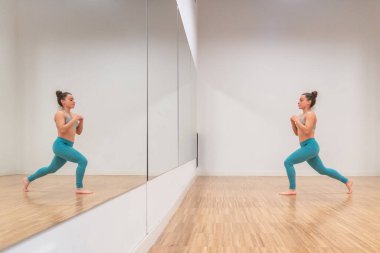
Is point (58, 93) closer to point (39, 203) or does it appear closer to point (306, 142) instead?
point (39, 203)

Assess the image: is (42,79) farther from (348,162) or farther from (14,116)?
(348,162)

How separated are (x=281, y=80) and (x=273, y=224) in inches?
219

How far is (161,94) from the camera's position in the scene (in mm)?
3025

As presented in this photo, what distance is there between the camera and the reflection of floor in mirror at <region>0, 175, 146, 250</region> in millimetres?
864

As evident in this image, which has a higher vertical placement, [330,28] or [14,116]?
[330,28]

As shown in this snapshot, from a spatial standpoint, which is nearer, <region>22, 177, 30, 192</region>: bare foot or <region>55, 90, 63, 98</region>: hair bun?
<region>22, 177, 30, 192</region>: bare foot

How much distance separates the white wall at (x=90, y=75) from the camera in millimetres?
936

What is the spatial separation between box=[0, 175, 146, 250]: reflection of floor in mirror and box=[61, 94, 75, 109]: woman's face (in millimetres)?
186

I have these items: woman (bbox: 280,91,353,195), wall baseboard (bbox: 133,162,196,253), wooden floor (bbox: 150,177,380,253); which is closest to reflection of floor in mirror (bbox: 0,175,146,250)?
wall baseboard (bbox: 133,162,196,253)

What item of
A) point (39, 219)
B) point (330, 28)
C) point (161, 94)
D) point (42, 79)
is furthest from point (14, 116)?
point (330, 28)

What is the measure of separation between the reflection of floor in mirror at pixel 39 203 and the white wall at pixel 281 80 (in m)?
6.93

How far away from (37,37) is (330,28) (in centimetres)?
824

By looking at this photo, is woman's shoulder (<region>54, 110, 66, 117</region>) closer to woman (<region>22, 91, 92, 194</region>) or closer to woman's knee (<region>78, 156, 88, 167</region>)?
woman (<region>22, 91, 92, 194</region>)

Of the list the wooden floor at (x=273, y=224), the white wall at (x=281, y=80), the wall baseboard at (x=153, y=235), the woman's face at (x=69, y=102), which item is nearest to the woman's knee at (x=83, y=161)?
the woman's face at (x=69, y=102)
